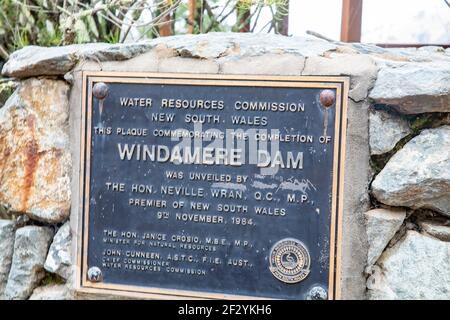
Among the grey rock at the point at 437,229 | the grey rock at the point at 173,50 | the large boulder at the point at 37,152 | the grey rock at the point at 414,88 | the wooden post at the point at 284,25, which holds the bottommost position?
the grey rock at the point at 437,229

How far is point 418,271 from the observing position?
2.20 m

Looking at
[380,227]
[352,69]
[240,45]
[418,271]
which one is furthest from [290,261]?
[240,45]

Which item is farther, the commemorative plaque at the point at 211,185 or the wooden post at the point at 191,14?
the wooden post at the point at 191,14

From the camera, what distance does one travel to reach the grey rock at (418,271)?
2182 millimetres

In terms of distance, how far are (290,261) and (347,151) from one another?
536mm

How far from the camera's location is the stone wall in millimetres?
2188

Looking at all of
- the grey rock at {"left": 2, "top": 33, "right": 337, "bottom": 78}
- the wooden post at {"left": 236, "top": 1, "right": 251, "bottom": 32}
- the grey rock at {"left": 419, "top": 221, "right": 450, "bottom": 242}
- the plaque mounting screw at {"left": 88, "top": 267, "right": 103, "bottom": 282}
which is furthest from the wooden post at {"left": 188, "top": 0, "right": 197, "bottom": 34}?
the grey rock at {"left": 419, "top": 221, "right": 450, "bottom": 242}

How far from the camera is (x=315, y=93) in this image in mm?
2299

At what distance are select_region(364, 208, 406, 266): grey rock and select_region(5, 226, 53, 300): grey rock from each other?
1526mm

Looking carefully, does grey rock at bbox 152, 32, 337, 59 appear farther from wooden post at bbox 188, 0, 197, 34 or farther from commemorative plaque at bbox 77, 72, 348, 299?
wooden post at bbox 188, 0, 197, 34

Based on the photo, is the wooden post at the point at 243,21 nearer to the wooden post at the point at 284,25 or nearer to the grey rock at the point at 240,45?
the wooden post at the point at 284,25

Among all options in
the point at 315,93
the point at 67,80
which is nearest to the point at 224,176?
the point at 315,93

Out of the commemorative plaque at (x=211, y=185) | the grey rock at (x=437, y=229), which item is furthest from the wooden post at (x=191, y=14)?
the grey rock at (x=437, y=229)

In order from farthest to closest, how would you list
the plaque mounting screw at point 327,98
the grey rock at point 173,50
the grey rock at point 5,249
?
the grey rock at point 5,249, the grey rock at point 173,50, the plaque mounting screw at point 327,98
